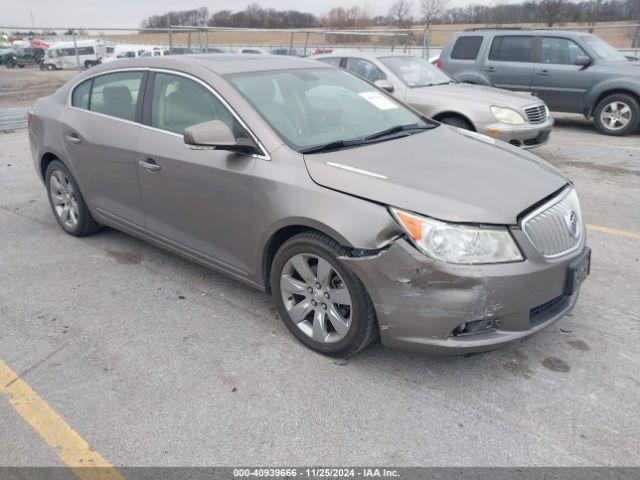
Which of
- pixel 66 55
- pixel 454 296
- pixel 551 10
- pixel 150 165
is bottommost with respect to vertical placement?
pixel 66 55

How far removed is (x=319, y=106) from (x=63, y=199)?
291 centimetres

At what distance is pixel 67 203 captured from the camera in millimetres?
5035

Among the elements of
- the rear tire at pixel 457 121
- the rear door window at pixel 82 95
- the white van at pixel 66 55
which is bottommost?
the white van at pixel 66 55

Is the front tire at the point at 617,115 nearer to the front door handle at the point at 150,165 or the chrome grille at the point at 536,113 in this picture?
the chrome grille at the point at 536,113

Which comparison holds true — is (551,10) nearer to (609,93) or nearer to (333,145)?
(609,93)

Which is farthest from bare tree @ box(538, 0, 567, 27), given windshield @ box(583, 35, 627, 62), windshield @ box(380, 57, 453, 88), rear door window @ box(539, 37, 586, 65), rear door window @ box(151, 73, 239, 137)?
rear door window @ box(151, 73, 239, 137)

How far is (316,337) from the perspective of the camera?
3104 mm

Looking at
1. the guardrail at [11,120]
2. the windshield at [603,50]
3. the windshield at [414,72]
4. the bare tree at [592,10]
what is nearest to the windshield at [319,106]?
the windshield at [414,72]

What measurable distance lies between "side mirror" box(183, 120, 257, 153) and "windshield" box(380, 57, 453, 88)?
16.6ft

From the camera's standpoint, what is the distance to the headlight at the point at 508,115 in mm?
7043

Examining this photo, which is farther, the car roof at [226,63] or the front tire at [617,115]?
the front tire at [617,115]

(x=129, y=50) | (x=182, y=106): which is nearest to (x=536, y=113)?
(x=182, y=106)

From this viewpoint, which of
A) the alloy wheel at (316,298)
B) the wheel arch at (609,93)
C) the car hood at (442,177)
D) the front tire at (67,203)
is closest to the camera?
the car hood at (442,177)

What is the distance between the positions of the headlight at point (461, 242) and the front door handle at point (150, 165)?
79.2 inches
